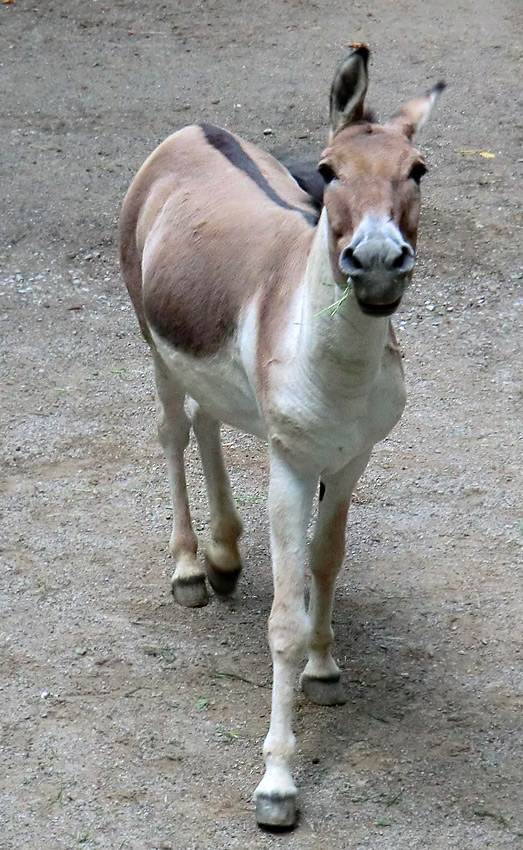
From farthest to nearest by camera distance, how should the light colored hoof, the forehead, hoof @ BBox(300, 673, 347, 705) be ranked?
the light colored hoof < hoof @ BBox(300, 673, 347, 705) < the forehead

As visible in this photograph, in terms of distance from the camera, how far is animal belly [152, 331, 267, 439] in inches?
138

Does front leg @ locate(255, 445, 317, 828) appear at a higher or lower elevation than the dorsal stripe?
lower

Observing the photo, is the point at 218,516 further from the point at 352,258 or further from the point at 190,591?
the point at 352,258

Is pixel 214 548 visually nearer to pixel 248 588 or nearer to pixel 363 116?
pixel 248 588

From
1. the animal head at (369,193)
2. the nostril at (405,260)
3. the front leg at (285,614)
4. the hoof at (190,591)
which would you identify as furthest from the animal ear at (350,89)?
the hoof at (190,591)

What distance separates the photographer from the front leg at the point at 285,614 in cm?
321

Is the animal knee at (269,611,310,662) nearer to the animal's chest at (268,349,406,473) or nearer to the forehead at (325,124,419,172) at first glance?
the animal's chest at (268,349,406,473)

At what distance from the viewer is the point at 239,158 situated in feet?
13.2

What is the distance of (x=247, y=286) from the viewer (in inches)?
135

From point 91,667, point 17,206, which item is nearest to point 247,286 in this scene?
point 91,667

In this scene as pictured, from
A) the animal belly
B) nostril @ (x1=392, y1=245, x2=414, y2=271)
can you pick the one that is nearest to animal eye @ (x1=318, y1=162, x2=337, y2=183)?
nostril @ (x1=392, y1=245, x2=414, y2=271)

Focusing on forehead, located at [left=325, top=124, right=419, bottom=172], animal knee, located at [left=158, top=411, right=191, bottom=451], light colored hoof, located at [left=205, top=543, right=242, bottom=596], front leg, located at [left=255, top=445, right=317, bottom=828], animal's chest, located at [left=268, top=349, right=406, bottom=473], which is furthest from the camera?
animal knee, located at [left=158, top=411, right=191, bottom=451]

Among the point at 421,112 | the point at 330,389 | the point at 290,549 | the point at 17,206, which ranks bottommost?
the point at 17,206

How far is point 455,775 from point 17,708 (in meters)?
1.52
